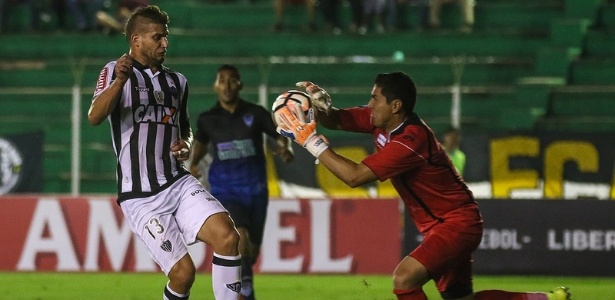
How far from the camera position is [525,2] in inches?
817

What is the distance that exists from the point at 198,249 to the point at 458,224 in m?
7.39

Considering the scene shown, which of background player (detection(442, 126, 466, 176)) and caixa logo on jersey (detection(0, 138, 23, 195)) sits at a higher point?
background player (detection(442, 126, 466, 176))

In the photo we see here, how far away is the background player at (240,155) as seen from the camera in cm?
1112

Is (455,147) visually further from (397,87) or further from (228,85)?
(397,87)

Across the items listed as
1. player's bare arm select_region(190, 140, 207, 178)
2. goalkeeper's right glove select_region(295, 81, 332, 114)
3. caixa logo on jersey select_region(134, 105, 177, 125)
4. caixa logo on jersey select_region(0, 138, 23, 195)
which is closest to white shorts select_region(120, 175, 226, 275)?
caixa logo on jersey select_region(134, 105, 177, 125)

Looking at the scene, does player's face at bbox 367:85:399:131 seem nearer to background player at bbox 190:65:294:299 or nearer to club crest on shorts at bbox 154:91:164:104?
club crest on shorts at bbox 154:91:164:104

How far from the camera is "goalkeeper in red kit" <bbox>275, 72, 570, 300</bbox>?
7988 mm

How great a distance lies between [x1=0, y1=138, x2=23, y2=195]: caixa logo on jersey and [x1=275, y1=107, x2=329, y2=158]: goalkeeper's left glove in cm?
948

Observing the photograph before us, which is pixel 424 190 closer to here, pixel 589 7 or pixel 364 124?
pixel 364 124

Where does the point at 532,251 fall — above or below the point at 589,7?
below

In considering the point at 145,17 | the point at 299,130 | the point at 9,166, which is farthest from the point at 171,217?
the point at 9,166

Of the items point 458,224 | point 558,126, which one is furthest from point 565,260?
point 458,224

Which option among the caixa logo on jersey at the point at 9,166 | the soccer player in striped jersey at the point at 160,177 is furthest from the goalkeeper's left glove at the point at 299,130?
the caixa logo on jersey at the point at 9,166

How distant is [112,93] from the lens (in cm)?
791
